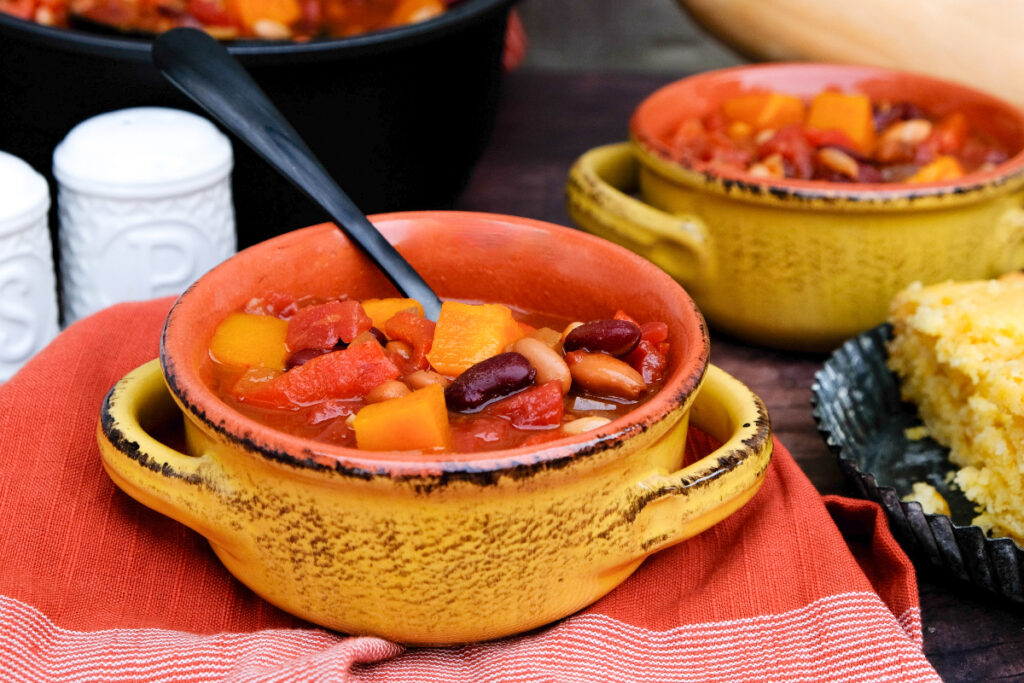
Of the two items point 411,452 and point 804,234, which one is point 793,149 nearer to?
point 804,234

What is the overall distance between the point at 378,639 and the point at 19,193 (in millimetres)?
821

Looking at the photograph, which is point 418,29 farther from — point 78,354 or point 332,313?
point 78,354

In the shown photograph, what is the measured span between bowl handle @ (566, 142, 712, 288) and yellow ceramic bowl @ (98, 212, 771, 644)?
18.8 inches

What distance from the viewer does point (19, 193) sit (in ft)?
4.58

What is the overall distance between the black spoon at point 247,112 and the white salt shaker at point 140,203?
6.6 inches

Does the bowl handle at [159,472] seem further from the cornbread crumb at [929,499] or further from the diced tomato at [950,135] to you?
the diced tomato at [950,135]

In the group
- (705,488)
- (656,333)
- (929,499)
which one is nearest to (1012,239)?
(929,499)

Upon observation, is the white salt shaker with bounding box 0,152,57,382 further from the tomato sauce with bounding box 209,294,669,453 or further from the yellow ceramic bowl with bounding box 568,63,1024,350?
the yellow ceramic bowl with bounding box 568,63,1024,350

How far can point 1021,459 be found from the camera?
1.15 metres

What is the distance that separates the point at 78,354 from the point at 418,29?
629mm

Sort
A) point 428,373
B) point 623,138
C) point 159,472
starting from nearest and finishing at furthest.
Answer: point 159,472 → point 428,373 → point 623,138

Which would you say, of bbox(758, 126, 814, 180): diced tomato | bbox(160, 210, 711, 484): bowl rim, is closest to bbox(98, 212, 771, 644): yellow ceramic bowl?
bbox(160, 210, 711, 484): bowl rim

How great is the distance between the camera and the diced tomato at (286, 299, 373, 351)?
3.72ft

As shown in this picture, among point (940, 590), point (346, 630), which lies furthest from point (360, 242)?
point (940, 590)
